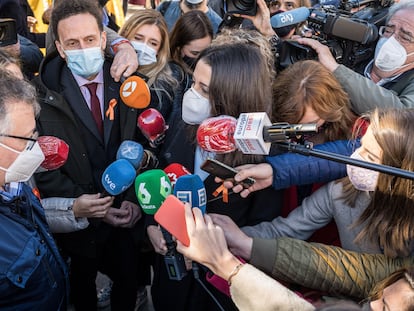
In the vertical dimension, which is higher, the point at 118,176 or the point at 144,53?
the point at 144,53

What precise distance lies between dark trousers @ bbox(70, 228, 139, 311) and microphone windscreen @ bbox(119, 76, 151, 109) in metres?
0.79

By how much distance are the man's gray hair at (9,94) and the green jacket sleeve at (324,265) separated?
101cm

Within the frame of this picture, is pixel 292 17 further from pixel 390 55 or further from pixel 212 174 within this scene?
pixel 212 174

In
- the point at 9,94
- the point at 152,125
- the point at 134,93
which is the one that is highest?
the point at 9,94

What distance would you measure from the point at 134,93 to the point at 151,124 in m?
0.18

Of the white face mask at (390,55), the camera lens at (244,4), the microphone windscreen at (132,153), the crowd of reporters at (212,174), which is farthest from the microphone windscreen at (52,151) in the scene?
the white face mask at (390,55)

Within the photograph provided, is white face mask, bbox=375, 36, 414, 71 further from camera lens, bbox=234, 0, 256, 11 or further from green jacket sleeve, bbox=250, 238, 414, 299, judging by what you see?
green jacket sleeve, bbox=250, 238, 414, 299

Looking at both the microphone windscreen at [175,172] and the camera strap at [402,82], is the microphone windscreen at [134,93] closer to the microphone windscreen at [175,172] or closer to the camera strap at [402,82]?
the microphone windscreen at [175,172]

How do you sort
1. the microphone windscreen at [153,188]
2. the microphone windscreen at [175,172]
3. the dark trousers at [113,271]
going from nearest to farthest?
1. the microphone windscreen at [153,188]
2. the microphone windscreen at [175,172]
3. the dark trousers at [113,271]

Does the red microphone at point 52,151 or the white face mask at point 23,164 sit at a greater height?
the white face mask at point 23,164

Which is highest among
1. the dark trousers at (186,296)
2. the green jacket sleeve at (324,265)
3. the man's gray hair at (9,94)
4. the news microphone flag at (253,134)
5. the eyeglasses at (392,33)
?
the eyeglasses at (392,33)

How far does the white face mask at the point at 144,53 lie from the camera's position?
272 cm

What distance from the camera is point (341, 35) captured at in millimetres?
2098

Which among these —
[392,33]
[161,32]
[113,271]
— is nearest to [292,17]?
[392,33]
